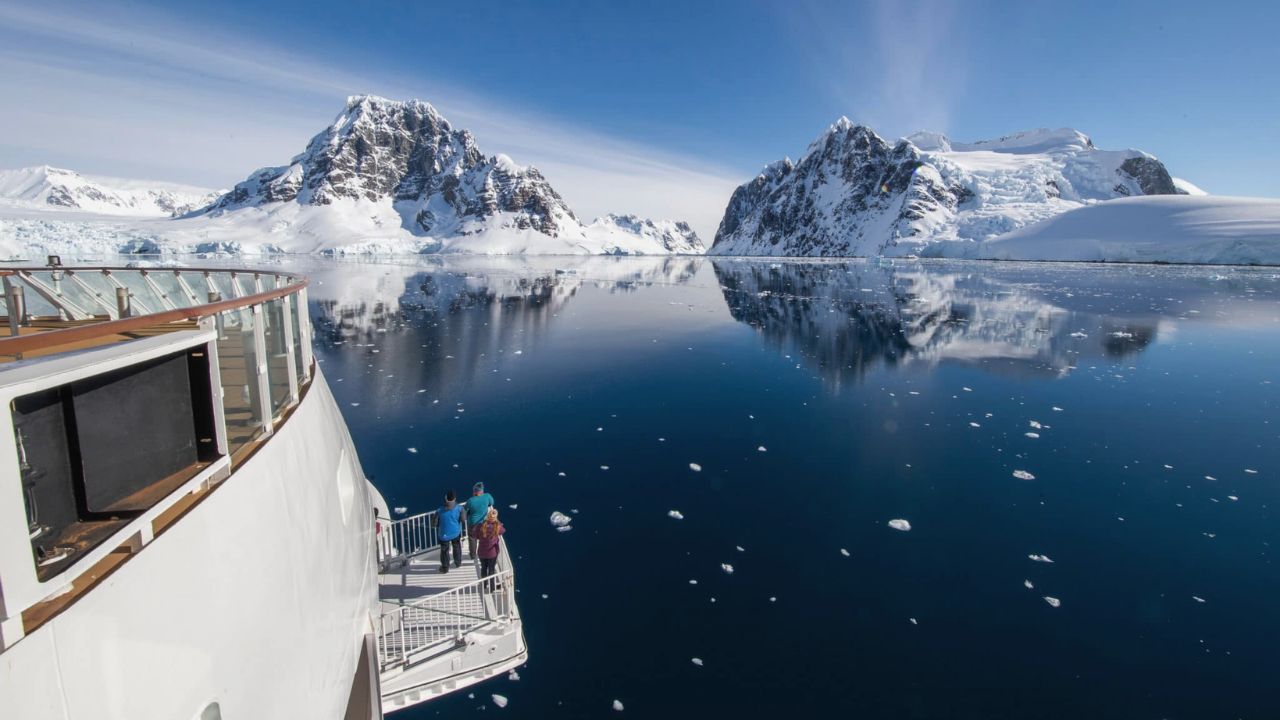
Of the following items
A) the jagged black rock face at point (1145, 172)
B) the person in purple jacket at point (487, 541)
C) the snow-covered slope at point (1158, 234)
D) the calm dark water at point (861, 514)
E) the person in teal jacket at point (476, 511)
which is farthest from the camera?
the jagged black rock face at point (1145, 172)

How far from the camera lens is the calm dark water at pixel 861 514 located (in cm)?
607

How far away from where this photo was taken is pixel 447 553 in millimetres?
7461

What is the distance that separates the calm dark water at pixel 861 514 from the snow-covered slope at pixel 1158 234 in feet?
328

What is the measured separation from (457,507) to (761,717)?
4740 mm

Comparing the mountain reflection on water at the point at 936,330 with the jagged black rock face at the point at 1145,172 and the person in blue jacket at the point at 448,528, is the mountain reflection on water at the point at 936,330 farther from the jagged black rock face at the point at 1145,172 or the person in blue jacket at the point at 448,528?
the jagged black rock face at the point at 1145,172

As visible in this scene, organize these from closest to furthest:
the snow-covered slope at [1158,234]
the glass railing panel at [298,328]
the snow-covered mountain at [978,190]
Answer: the glass railing panel at [298,328], the snow-covered slope at [1158,234], the snow-covered mountain at [978,190]

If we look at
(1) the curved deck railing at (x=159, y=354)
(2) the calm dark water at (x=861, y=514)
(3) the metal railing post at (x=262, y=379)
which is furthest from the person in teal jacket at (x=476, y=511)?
(3) the metal railing post at (x=262, y=379)

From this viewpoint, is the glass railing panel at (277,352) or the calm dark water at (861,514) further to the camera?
the calm dark water at (861,514)

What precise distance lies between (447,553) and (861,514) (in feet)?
23.6

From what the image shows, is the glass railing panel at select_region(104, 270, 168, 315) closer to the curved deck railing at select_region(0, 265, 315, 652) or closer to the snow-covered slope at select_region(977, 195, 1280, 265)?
the curved deck railing at select_region(0, 265, 315, 652)

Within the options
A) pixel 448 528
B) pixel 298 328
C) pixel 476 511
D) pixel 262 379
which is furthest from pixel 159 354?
pixel 476 511

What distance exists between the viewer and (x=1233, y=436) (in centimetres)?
1293

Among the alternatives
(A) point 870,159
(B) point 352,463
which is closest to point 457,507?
(B) point 352,463

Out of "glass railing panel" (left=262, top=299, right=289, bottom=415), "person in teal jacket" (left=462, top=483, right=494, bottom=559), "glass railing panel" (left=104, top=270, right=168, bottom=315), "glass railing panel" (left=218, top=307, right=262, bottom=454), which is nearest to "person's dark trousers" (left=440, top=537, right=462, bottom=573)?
"person in teal jacket" (left=462, top=483, right=494, bottom=559)
